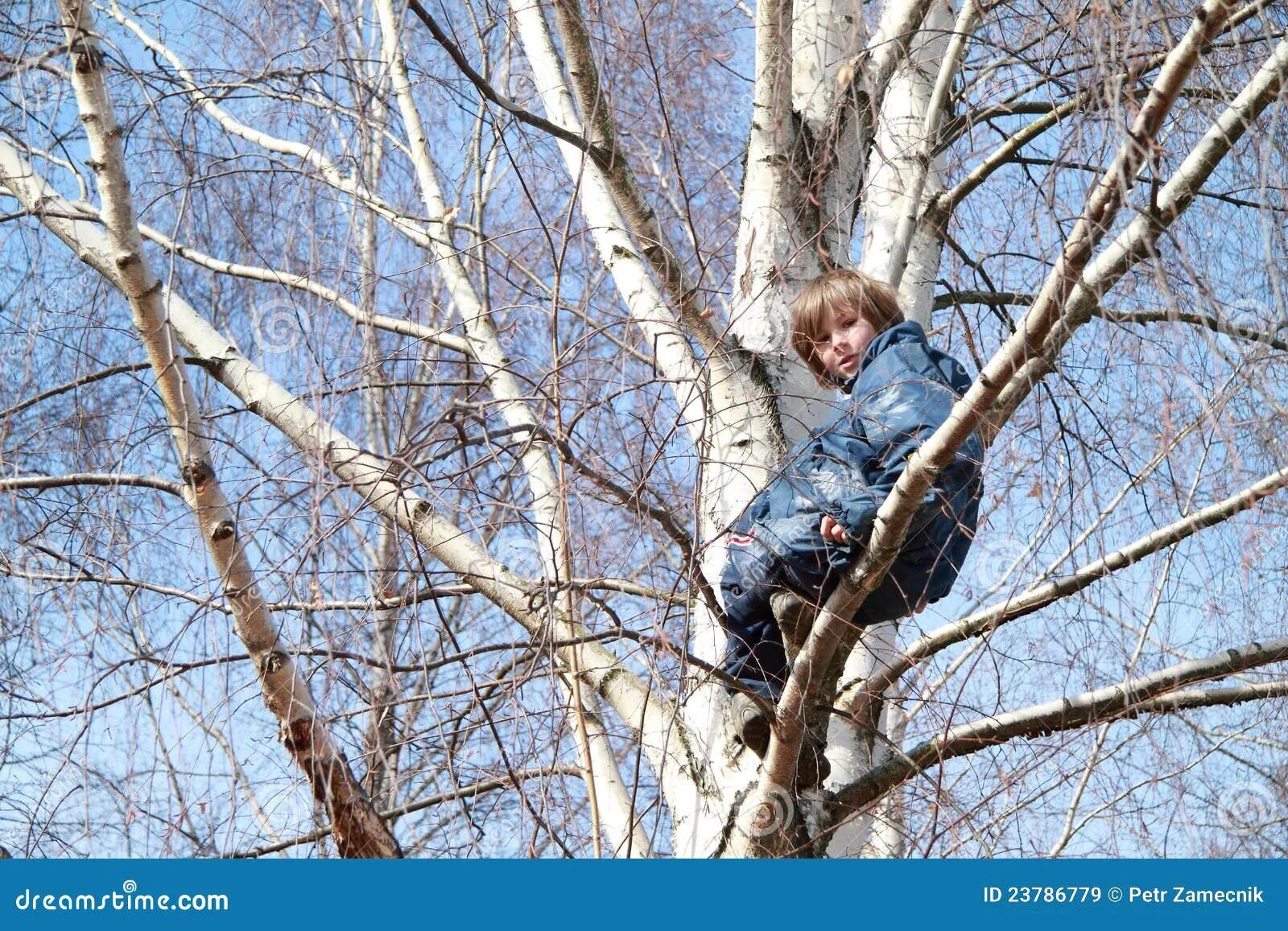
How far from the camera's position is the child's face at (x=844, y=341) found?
276cm

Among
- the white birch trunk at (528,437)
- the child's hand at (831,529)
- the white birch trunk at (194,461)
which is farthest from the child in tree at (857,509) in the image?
the white birch trunk at (194,461)

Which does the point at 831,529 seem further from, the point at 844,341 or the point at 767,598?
the point at 844,341

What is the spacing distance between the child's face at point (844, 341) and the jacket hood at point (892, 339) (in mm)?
92

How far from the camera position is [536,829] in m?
2.27

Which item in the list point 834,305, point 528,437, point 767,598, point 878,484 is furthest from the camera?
point 834,305

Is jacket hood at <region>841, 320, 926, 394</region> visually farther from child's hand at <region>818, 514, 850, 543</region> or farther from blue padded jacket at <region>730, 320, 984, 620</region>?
child's hand at <region>818, 514, 850, 543</region>

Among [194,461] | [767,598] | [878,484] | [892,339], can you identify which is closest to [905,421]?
[878,484]

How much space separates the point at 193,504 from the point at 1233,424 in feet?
5.84

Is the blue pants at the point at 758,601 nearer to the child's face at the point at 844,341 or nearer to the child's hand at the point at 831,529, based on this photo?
the child's hand at the point at 831,529

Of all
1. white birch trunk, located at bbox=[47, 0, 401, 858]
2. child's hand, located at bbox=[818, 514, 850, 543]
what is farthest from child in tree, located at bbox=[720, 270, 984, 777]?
white birch trunk, located at bbox=[47, 0, 401, 858]

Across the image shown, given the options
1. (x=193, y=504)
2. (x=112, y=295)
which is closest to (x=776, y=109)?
(x=193, y=504)

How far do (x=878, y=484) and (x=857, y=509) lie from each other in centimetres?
8

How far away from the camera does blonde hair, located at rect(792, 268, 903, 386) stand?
8.93ft

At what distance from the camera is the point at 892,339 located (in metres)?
2.58
